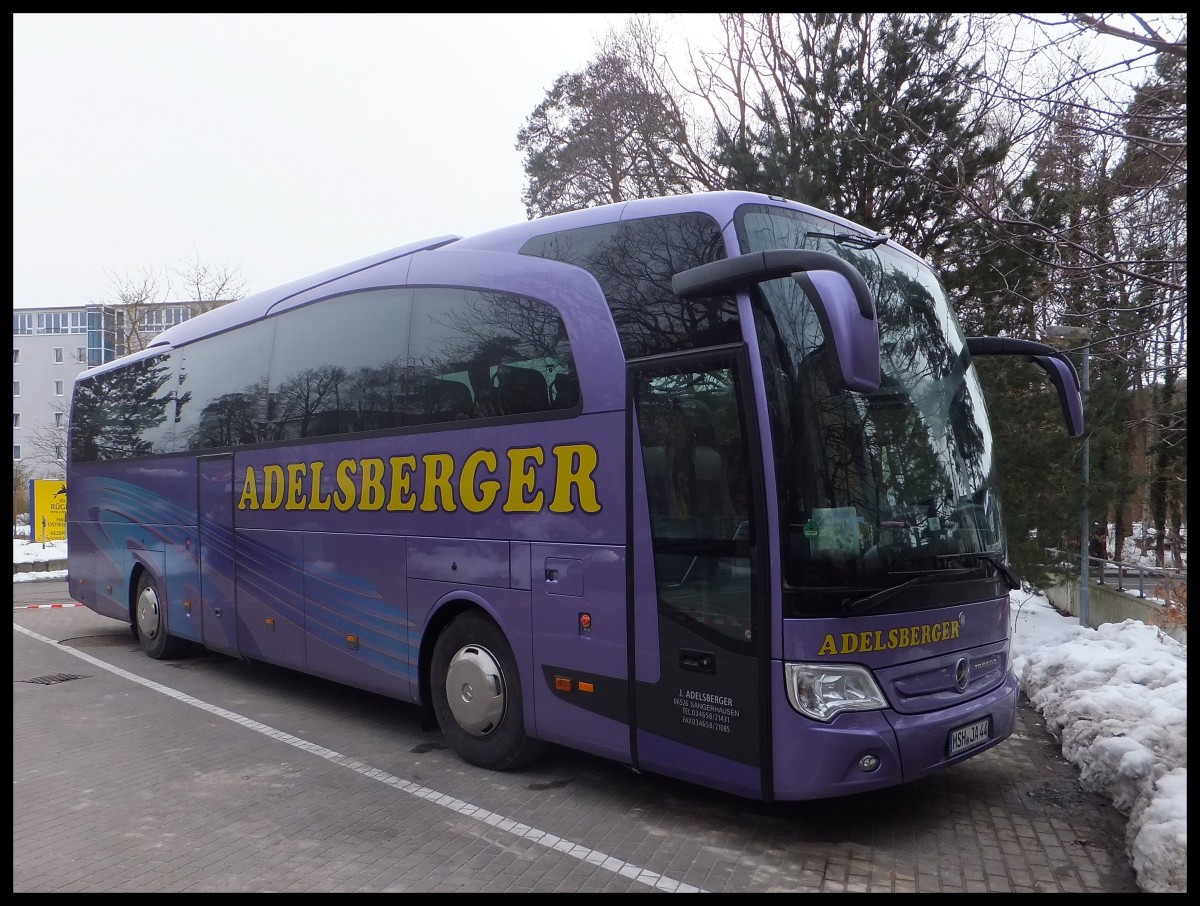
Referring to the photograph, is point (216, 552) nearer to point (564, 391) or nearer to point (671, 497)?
point (564, 391)

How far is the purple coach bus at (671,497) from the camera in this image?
476cm

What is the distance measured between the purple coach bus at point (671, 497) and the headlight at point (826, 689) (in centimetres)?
1

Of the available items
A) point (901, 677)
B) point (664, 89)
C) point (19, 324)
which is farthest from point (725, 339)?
point (19, 324)

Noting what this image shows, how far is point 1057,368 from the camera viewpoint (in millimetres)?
6469

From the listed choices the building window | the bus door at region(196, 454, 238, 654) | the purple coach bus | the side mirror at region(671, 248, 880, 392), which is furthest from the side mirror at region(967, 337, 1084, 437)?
the building window

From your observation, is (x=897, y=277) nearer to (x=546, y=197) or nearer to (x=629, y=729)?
(x=629, y=729)

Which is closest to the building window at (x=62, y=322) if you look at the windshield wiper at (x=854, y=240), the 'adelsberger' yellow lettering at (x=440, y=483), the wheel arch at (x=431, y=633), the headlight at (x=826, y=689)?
Answer: the 'adelsberger' yellow lettering at (x=440, y=483)

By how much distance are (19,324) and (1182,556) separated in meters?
A: 94.4

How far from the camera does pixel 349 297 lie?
7.86 meters

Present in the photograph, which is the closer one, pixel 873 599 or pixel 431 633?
pixel 873 599

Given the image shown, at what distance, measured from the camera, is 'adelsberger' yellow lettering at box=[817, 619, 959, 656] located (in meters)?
4.73

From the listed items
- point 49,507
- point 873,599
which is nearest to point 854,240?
point 873,599

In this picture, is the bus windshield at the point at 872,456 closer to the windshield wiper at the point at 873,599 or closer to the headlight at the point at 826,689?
the windshield wiper at the point at 873,599

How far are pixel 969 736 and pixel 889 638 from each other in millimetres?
867
